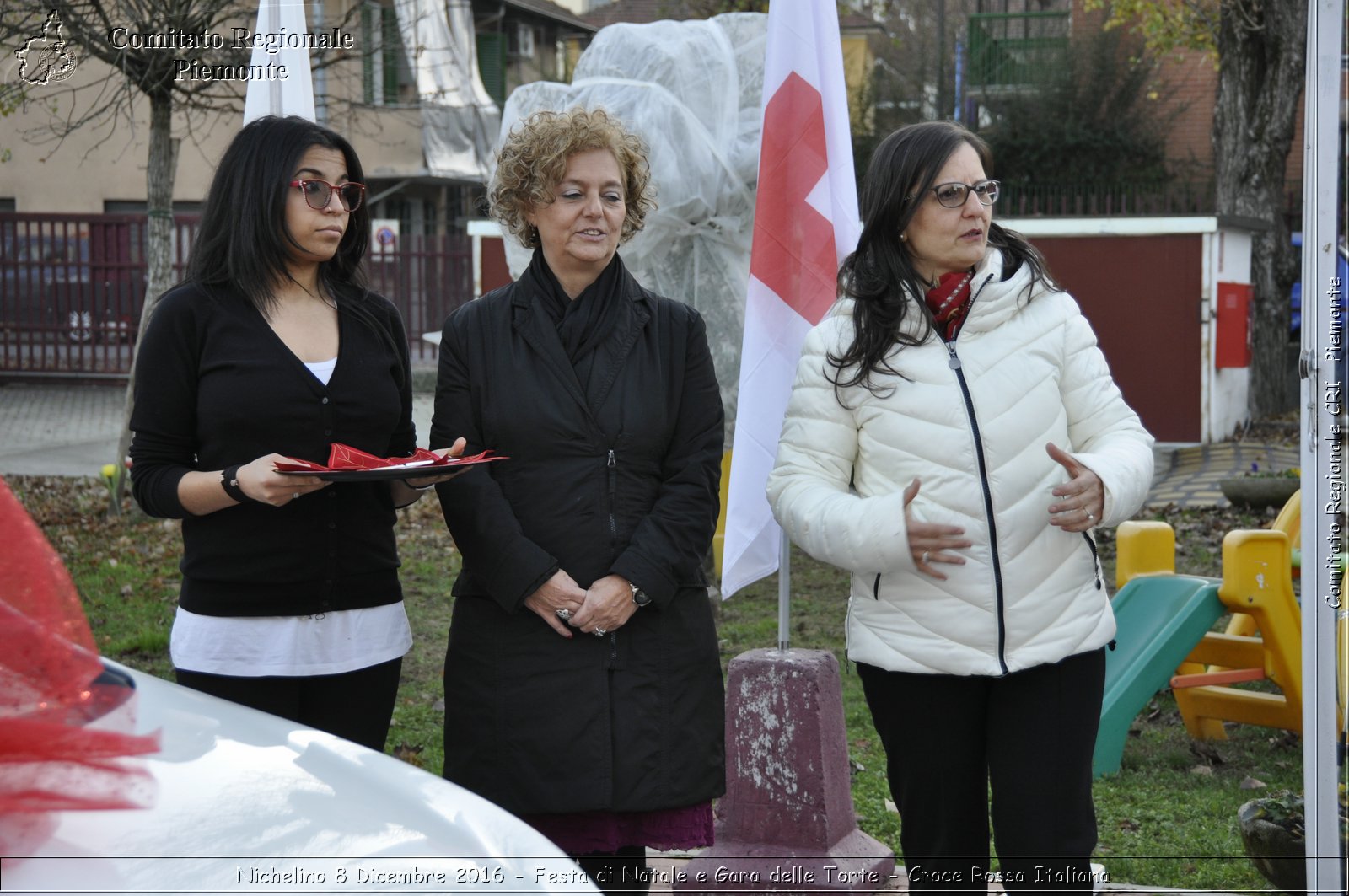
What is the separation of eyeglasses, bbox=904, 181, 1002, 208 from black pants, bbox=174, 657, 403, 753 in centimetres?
162

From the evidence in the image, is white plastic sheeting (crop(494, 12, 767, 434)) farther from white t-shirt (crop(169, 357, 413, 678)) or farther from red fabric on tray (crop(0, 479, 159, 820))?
red fabric on tray (crop(0, 479, 159, 820))

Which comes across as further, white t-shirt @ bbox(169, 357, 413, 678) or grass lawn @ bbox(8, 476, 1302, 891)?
grass lawn @ bbox(8, 476, 1302, 891)

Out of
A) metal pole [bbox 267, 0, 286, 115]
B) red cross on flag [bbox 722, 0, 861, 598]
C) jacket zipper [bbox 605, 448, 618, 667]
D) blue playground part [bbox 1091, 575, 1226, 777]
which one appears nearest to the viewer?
jacket zipper [bbox 605, 448, 618, 667]

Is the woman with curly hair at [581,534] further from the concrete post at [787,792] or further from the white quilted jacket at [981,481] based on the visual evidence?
the concrete post at [787,792]

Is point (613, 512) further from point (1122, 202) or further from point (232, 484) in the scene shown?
point (1122, 202)

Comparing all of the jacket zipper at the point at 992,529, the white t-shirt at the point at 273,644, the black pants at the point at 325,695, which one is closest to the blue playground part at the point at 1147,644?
the jacket zipper at the point at 992,529

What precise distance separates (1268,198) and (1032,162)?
23.0 ft

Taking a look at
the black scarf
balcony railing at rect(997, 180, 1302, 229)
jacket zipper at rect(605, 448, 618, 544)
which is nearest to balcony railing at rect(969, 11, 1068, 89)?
balcony railing at rect(997, 180, 1302, 229)

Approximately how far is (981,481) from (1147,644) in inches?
109

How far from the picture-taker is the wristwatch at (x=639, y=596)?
3.03 meters

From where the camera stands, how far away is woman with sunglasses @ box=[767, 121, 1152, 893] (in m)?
2.94

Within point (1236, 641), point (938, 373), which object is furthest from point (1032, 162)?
point (938, 373)

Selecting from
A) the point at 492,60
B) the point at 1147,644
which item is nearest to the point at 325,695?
A: the point at 1147,644

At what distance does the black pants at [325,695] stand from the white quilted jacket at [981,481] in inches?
39.9
